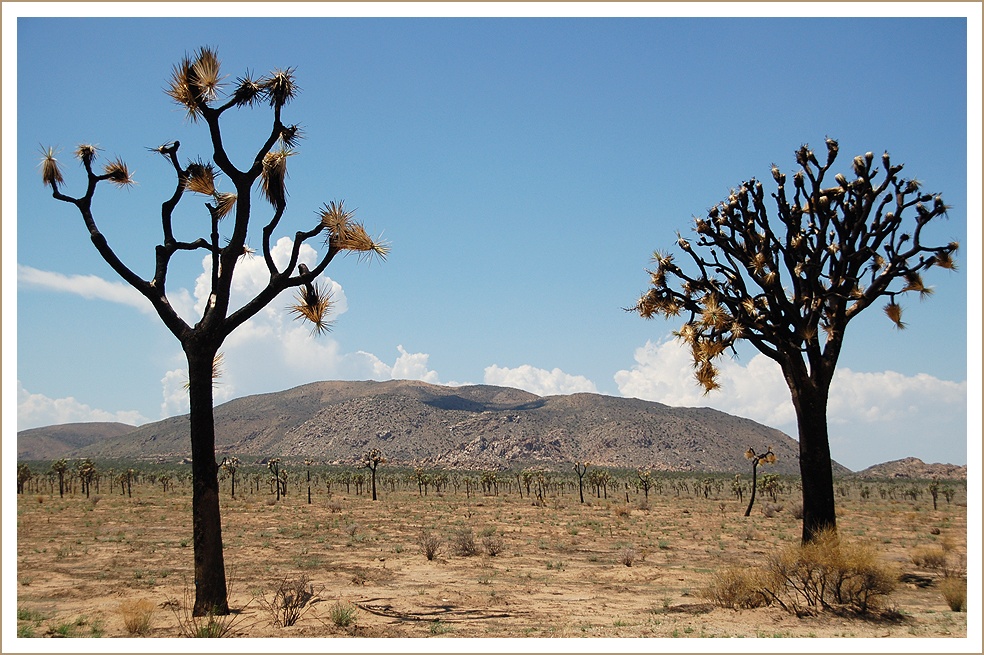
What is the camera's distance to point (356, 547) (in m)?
22.2

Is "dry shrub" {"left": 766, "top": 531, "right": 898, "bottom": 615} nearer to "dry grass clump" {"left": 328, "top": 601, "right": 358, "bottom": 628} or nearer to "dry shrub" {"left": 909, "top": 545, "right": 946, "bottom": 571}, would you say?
"dry shrub" {"left": 909, "top": 545, "right": 946, "bottom": 571}

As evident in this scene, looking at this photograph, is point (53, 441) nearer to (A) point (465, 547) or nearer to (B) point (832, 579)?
(A) point (465, 547)

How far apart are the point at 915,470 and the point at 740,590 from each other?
14107cm

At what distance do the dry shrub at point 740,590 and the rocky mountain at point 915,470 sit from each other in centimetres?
12731

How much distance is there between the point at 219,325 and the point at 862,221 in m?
12.6

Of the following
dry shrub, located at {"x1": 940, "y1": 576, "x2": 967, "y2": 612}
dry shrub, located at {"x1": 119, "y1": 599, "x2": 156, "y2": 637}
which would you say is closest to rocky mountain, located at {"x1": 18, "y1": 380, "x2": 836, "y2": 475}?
dry shrub, located at {"x1": 940, "y1": 576, "x2": 967, "y2": 612}

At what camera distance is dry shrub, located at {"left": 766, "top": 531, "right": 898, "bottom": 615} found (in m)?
10.1

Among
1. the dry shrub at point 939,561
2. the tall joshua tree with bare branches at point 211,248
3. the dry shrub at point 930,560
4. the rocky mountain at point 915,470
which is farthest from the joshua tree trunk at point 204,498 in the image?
the rocky mountain at point 915,470

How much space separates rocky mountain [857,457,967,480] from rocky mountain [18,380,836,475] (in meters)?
16.2

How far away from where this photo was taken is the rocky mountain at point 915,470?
120812 mm

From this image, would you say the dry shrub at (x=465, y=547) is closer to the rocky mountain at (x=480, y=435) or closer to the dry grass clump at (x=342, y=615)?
the dry grass clump at (x=342, y=615)

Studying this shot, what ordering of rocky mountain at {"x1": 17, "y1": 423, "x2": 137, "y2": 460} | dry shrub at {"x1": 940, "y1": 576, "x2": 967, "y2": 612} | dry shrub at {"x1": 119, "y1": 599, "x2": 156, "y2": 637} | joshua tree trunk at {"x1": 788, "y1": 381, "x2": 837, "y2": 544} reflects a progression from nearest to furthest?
1. dry shrub at {"x1": 119, "y1": 599, "x2": 156, "y2": 637}
2. dry shrub at {"x1": 940, "y1": 576, "x2": 967, "y2": 612}
3. joshua tree trunk at {"x1": 788, "y1": 381, "x2": 837, "y2": 544}
4. rocky mountain at {"x1": 17, "y1": 423, "x2": 137, "y2": 460}

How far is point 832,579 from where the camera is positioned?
10.3m

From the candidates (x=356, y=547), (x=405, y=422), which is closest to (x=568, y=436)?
(x=405, y=422)
